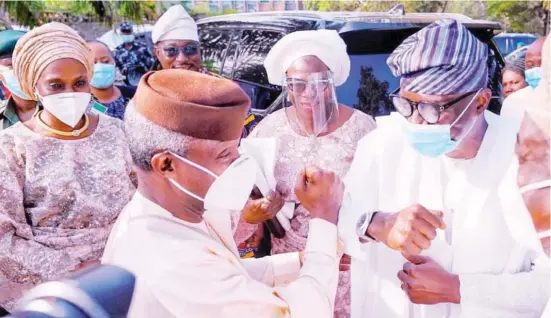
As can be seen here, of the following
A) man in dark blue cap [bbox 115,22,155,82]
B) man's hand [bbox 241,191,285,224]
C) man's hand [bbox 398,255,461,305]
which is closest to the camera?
man's hand [bbox 398,255,461,305]

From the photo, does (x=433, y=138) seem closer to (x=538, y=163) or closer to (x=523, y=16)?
(x=538, y=163)

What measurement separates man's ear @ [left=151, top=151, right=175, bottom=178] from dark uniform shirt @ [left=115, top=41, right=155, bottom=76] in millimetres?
5284

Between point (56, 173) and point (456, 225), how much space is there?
5.09 feet

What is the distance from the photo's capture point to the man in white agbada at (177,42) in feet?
11.2

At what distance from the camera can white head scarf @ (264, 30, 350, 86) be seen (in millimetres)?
2520

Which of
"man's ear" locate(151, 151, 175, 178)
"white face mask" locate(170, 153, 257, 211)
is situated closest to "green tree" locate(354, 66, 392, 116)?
"white face mask" locate(170, 153, 257, 211)

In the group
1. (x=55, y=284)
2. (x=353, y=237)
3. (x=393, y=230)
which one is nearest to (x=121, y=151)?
(x=353, y=237)

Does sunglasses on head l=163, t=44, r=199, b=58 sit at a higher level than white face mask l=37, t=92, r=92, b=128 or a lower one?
lower

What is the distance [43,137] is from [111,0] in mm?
10919

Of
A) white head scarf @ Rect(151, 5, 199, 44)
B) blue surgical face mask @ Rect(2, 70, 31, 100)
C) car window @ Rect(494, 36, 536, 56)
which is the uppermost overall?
white head scarf @ Rect(151, 5, 199, 44)

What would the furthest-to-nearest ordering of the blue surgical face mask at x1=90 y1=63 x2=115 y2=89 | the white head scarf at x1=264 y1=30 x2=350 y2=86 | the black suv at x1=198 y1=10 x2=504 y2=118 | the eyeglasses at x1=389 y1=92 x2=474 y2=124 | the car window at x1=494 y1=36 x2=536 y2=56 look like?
the car window at x1=494 y1=36 x2=536 y2=56
the blue surgical face mask at x1=90 y1=63 x2=115 y2=89
the black suv at x1=198 y1=10 x2=504 y2=118
the white head scarf at x1=264 y1=30 x2=350 y2=86
the eyeglasses at x1=389 y1=92 x2=474 y2=124

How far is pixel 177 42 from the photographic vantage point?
3416 millimetres

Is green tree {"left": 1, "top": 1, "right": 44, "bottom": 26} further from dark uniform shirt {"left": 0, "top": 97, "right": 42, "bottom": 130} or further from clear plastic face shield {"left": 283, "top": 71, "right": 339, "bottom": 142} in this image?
clear plastic face shield {"left": 283, "top": 71, "right": 339, "bottom": 142}

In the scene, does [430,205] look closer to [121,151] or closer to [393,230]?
[393,230]
